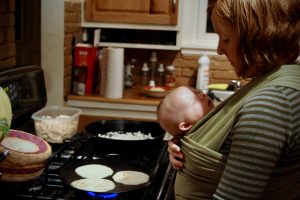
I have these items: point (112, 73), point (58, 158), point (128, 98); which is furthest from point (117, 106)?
point (58, 158)

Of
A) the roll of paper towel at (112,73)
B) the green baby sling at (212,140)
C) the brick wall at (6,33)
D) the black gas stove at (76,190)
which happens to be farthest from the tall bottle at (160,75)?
the green baby sling at (212,140)

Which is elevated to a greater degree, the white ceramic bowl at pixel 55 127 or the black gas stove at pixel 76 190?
the white ceramic bowl at pixel 55 127

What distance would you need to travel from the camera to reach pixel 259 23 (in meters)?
0.85

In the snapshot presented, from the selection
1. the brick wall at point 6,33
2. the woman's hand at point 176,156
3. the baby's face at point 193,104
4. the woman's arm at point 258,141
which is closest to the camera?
the woman's arm at point 258,141

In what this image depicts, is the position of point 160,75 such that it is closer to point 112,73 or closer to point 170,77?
point 170,77

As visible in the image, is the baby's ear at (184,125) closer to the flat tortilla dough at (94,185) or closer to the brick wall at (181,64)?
the flat tortilla dough at (94,185)

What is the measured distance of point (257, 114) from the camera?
0.81 m

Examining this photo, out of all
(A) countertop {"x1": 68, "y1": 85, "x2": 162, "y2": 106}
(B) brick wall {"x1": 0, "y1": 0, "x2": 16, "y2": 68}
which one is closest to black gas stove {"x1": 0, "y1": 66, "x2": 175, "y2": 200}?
(B) brick wall {"x1": 0, "y1": 0, "x2": 16, "y2": 68}

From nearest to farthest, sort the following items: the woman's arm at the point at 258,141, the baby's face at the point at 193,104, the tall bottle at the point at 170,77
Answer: the woman's arm at the point at 258,141 < the baby's face at the point at 193,104 < the tall bottle at the point at 170,77

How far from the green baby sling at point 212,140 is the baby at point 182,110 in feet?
0.64

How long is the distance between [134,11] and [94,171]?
5.32 ft

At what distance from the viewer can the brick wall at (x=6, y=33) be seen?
217 cm

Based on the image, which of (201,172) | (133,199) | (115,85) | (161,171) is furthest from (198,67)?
(201,172)

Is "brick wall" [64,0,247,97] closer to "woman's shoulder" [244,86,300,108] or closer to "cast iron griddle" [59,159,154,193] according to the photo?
"cast iron griddle" [59,159,154,193]
